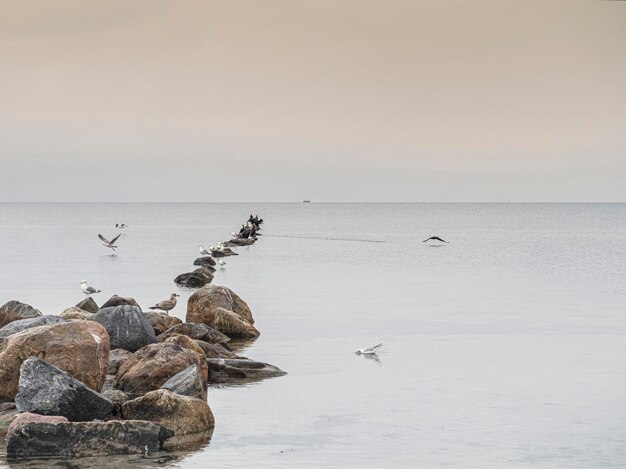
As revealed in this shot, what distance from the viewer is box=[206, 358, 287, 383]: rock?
20.3m

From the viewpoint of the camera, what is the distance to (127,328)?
2156cm

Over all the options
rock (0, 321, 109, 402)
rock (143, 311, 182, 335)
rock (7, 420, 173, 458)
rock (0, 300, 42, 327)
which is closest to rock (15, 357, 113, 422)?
rock (7, 420, 173, 458)


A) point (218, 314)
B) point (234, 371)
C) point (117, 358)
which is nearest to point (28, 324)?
point (117, 358)

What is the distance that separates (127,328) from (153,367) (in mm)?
3625

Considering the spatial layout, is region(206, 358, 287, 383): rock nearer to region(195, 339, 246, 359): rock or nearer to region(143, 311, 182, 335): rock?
region(195, 339, 246, 359): rock

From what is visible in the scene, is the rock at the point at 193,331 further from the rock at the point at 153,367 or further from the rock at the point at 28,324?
the rock at the point at 153,367

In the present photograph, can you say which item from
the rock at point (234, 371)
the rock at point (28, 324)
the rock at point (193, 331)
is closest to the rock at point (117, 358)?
the rock at point (28, 324)

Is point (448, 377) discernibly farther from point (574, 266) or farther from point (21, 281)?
point (574, 266)

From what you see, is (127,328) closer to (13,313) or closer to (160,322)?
(160,322)

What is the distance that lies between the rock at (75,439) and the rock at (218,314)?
11.8m

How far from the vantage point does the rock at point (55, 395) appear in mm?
15484

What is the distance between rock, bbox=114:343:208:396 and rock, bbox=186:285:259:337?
7444mm

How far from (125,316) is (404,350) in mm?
7323

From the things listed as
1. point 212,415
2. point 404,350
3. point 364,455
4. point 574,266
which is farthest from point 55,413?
point 574,266
